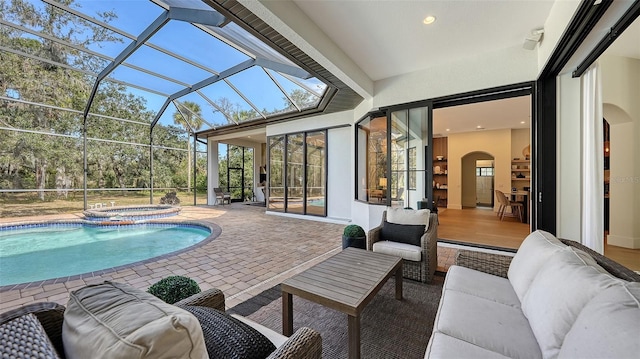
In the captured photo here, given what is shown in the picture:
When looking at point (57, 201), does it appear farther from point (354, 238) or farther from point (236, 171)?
point (354, 238)

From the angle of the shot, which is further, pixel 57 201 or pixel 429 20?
pixel 57 201

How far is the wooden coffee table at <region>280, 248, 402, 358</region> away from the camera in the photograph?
167 cm

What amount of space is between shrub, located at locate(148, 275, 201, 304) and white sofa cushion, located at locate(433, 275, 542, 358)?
66.5 inches

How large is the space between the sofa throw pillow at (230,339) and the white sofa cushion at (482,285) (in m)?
1.54

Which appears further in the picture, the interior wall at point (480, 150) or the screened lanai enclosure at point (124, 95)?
the interior wall at point (480, 150)

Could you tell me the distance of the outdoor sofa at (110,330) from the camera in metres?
0.63

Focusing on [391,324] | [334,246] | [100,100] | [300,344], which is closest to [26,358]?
[300,344]

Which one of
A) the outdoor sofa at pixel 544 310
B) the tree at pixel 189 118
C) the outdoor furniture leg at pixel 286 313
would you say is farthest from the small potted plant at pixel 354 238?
the tree at pixel 189 118

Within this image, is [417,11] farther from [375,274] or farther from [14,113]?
[14,113]

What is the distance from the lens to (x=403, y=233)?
326 centimetres

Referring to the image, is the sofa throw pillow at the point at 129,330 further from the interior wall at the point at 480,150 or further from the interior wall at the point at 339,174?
the interior wall at the point at 480,150

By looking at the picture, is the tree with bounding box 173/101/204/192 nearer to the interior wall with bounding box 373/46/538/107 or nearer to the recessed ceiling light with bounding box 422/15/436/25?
the interior wall with bounding box 373/46/538/107

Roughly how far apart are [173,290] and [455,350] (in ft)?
6.02

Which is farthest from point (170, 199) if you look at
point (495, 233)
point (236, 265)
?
point (495, 233)
